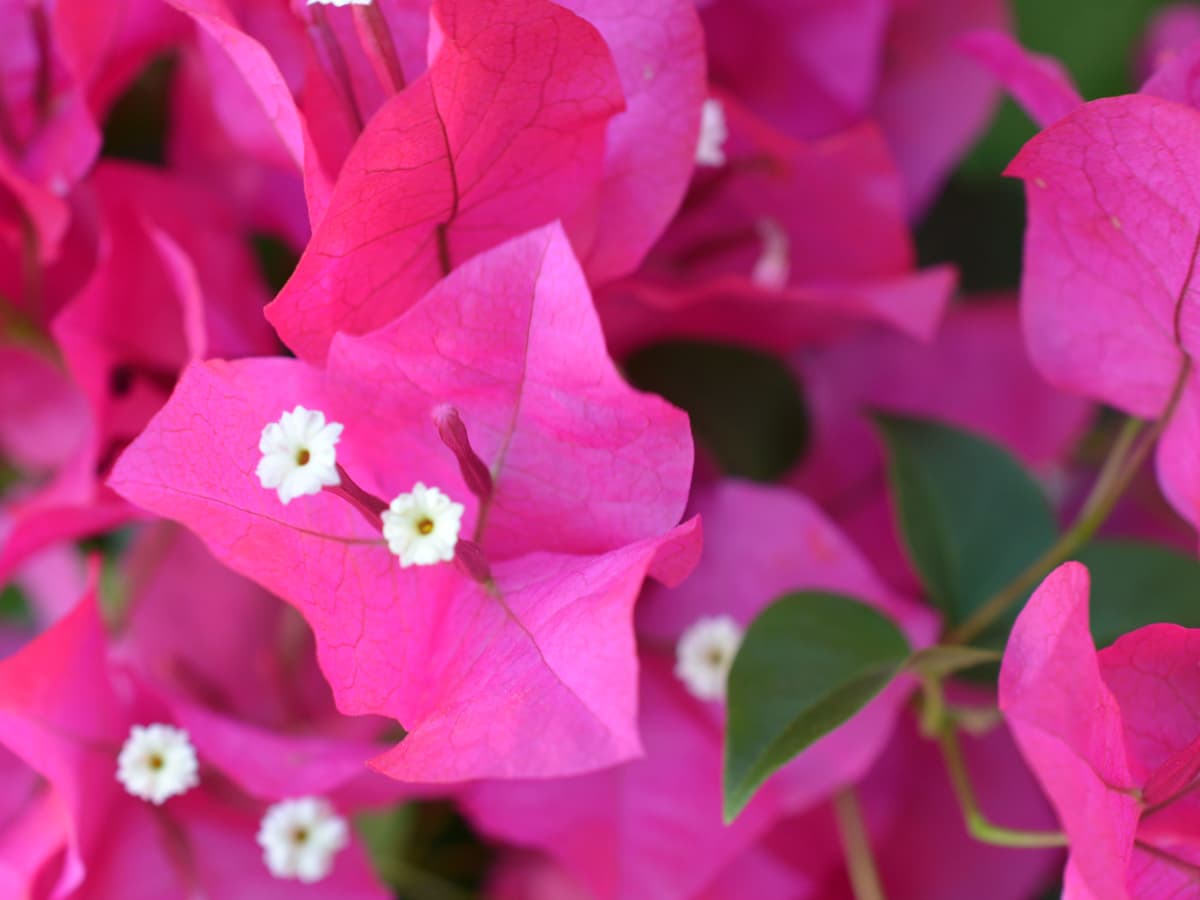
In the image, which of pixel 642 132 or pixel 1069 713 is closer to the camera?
pixel 1069 713

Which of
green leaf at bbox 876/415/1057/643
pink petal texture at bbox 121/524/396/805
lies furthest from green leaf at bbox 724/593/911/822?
pink petal texture at bbox 121/524/396/805

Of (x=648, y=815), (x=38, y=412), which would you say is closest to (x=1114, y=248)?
(x=648, y=815)

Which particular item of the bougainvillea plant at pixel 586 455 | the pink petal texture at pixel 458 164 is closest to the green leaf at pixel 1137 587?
the bougainvillea plant at pixel 586 455

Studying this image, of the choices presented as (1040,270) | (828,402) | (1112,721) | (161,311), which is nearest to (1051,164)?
(1040,270)

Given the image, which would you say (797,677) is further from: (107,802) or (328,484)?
(107,802)

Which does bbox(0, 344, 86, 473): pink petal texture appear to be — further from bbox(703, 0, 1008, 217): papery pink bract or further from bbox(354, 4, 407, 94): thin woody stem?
bbox(703, 0, 1008, 217): papery pink bract

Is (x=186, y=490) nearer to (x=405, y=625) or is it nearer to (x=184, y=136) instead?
(x=405, y=625)
